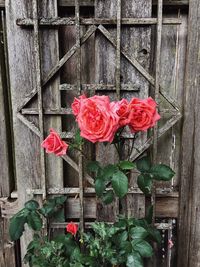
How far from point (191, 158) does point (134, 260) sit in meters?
0.56

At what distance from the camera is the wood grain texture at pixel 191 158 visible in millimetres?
1503

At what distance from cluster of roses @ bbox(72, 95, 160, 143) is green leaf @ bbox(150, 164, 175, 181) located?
0.25 meters

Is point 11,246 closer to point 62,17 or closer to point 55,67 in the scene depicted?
point 55,67

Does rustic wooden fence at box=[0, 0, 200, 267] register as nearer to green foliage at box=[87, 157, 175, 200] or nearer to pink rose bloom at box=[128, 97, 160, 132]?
green foliage at box=[87, 157, 175, 200]

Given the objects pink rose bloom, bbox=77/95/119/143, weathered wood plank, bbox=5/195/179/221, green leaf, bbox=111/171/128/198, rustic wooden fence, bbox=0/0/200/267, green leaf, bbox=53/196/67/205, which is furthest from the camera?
weathered wood plank, bbox=5/195/179/221

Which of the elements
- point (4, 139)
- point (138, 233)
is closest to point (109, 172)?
point (138, 233)

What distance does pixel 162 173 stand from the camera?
1.40m

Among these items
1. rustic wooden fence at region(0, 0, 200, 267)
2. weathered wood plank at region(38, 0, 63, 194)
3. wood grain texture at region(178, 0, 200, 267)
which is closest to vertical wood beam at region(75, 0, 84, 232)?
rustic wooden fence at region(0, 0, 200, 267)

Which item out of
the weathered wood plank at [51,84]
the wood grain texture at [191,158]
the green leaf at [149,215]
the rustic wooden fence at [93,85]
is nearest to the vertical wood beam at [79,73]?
the rustic wooden fence at [93,85]

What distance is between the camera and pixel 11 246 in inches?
71.0

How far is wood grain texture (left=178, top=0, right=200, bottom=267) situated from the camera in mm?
1503

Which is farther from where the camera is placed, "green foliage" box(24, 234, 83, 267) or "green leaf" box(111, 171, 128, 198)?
"green foliage" box(24, 234, 83, 267)

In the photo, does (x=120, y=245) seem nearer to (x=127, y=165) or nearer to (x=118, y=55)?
(x=127, y=165)

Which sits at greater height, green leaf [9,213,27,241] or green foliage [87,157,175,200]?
green foliage [87,157,175,200]
